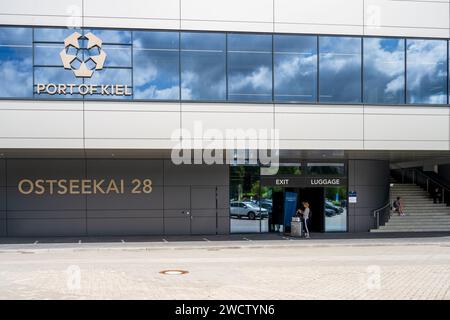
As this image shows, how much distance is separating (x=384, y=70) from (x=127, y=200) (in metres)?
12.5

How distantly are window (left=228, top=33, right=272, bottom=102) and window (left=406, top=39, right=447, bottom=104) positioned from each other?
610cm

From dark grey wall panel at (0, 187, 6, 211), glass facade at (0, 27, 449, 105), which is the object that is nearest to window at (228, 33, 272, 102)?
glass facade at (0, 27, 449, 105)

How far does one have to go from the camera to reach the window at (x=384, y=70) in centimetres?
2356

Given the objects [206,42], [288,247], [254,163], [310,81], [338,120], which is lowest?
[288,247]

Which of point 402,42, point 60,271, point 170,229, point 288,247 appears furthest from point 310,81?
point 60,271

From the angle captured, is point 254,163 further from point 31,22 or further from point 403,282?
point 403,282

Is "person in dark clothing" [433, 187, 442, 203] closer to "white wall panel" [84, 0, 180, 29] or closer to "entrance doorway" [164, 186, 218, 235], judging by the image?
"entrance doorway" [164, 186, 218, 235]

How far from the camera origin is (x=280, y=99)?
2308cm

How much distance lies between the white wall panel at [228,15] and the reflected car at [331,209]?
29.6ft

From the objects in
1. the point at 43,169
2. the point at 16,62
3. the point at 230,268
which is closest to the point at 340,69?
the point at 230,268

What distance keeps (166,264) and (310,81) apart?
1066 centimetres

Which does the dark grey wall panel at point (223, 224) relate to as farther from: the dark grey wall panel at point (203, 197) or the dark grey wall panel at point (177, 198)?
the dark grey wall panel at point (177, 198)

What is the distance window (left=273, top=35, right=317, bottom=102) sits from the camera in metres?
23.1

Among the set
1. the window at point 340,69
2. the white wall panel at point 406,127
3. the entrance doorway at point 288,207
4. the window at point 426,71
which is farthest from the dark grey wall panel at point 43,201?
the window at point 426,71
